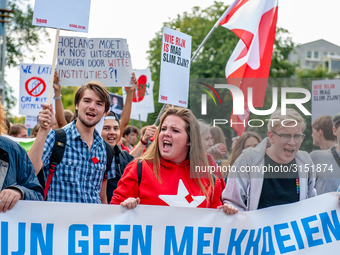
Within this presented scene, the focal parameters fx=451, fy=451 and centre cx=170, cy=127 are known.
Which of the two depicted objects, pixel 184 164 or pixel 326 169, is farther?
pixel 326 169

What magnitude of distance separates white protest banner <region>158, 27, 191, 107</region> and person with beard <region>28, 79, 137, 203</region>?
1.66 metres

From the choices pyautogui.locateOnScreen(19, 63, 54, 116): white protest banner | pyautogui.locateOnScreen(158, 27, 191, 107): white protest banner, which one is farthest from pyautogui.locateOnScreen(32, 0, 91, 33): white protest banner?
pyautogui.locateOnScreen(19, 63, 54, 116): white protest banner

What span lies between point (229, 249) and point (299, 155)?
2.94ft

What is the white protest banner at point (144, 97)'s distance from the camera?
8852mm

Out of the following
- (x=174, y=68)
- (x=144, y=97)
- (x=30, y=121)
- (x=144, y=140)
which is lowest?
(x=144, y=140)

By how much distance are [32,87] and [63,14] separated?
4.05 m

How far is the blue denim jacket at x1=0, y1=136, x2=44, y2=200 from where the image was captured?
2.62m

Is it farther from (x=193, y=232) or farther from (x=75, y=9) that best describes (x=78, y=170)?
(x=75, y=9)

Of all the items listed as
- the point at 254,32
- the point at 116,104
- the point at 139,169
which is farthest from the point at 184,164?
the point at 116,104

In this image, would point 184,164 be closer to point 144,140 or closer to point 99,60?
point 144,140

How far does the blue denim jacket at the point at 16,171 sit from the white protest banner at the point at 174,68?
8.97 feet

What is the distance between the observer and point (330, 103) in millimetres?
4824

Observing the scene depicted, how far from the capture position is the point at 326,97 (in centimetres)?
489

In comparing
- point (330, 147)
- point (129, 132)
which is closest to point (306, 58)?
point (129, 132)
